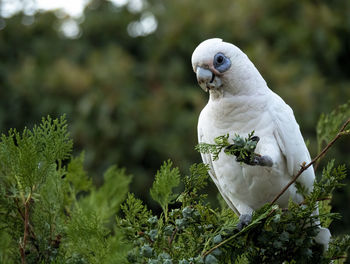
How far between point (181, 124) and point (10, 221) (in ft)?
8.54

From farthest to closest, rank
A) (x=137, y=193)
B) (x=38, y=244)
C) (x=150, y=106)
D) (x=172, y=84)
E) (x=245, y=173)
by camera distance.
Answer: (x=172, y=84) → (x=150, y=106) → (x=137, y=193) → (x=245, y=173) → (x=38, y=244)

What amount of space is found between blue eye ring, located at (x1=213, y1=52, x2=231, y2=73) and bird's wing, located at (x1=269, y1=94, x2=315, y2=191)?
0.19 metres

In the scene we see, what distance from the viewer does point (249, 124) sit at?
4.29 ft

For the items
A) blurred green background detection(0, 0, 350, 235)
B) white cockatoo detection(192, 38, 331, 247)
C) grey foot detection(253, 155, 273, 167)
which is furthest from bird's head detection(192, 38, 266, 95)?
blurred green background detection(0, 0, 350, 235)

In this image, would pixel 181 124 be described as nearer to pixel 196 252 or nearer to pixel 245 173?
pixel 245 173

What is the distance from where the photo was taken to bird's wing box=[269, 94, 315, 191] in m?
1.33

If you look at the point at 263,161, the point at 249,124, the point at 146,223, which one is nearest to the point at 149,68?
the point at 249,124

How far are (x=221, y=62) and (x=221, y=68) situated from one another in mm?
17

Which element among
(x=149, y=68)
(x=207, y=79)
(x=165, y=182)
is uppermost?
(x=149, y=68)

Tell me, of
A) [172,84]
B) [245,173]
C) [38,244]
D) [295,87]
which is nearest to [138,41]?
[172,84]

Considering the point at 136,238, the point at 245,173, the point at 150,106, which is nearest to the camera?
the point at 136,238

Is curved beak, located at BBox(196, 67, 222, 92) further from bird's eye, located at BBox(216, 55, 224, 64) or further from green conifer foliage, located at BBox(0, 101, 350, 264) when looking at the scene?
green conifer foliage, located at BBox(0, 101, 350, 264)

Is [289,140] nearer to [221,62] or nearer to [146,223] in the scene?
[221,62]

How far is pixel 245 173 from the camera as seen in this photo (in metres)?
1.34
